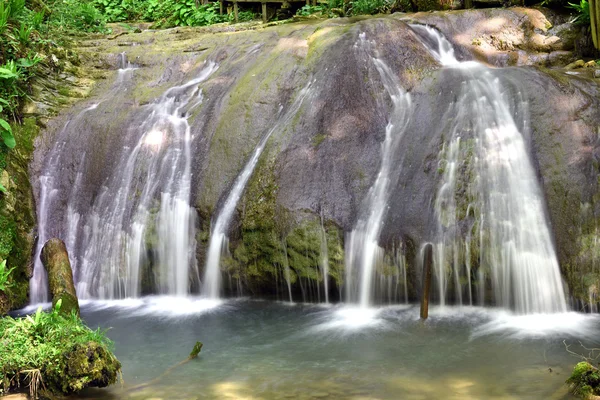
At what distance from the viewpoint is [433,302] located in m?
7.68

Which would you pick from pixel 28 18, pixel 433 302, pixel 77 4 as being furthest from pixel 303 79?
pixel 77 4

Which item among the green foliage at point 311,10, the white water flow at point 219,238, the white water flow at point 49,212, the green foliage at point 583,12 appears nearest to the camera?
the white water flow at point 219,238

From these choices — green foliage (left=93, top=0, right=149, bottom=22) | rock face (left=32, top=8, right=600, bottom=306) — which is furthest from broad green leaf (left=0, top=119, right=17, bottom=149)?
green foliage (left=93, top=0, right=149, bottom=22)

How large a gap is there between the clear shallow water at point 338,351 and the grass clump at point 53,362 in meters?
0.24

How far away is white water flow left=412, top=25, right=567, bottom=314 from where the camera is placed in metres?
7.36

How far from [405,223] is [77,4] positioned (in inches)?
396

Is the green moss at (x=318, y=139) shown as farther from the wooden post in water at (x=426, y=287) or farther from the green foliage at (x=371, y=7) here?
the green foliage at (x=371, y=7)

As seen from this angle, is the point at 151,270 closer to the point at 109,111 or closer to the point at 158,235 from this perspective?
the point at 158,235

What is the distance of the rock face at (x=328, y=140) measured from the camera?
7.84 meters

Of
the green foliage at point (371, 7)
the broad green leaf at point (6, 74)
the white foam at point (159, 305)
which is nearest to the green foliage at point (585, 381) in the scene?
the white foam at point (159, 305)

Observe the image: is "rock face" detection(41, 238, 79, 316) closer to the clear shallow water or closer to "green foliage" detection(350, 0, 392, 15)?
the clear shallow water

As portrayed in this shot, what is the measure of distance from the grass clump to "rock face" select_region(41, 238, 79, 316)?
217 cm

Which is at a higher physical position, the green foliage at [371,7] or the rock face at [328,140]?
the green foliage at [371,7]

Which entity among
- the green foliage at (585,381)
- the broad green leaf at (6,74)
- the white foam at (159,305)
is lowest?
the green foliage at (585,381)
